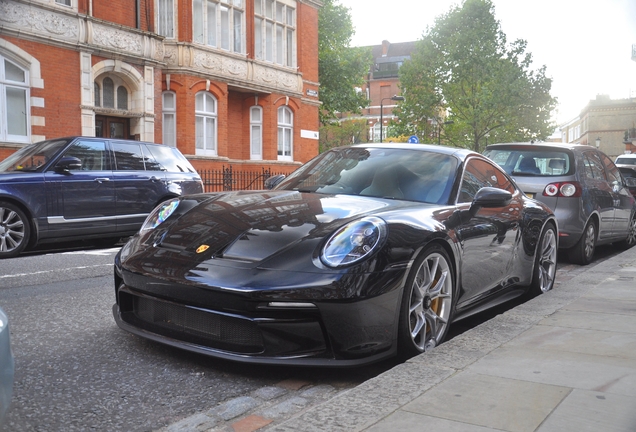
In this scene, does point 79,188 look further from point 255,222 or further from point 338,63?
point 338,63

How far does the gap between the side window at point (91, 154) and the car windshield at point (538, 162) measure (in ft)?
19.7

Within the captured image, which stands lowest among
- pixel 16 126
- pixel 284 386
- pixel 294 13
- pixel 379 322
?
pixel 284 386

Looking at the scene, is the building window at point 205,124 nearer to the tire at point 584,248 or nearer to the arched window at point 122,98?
the arched window at point 122,98

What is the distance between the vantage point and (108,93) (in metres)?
21.8

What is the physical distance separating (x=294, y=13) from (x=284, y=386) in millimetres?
29062

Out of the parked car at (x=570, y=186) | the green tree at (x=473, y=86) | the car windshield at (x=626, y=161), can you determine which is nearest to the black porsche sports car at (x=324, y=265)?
the parked car at (x=570, y=186)

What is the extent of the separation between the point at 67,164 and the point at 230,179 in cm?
1647

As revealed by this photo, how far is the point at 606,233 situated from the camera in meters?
9.75

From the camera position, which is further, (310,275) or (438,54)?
(438,54)

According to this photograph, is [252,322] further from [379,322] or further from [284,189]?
[284,189]

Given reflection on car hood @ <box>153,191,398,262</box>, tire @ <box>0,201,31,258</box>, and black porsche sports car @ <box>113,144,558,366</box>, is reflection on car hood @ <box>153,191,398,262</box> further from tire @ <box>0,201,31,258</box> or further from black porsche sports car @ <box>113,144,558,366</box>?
tire @ <box>0,201,31,258</box>

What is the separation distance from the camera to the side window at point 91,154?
9.96 metres

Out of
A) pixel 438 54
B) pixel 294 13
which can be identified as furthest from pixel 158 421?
pixel 438 54

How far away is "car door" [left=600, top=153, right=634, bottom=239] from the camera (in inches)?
398
